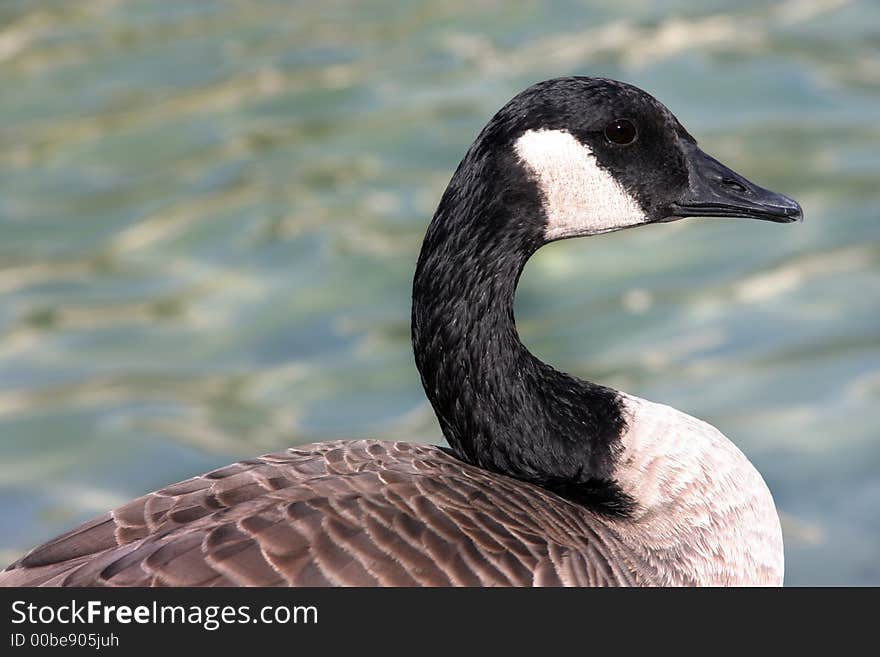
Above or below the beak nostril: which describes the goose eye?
above

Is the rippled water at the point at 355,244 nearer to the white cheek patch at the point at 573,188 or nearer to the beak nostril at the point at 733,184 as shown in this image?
the beak nostril at the point at 733,184

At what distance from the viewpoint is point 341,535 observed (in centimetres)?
412

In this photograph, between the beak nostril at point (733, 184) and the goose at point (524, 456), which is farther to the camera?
the beak nostril at point (733, 184)

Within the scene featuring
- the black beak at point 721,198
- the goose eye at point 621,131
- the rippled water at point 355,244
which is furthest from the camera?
the rippled water at point 355,244

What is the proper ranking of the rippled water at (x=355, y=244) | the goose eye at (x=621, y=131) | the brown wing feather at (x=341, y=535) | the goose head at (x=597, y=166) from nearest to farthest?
the brown wing feather at (x=341, y=535) < the goose head at (x=597, y=166) < the goose eye at (x=621, y=131) < the rippled water at (x=355, y=244)

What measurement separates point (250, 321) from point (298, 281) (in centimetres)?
44

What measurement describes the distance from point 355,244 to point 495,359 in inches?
168

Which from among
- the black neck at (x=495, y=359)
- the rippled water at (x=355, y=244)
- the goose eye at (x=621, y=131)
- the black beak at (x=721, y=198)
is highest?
the rippled water at (x=355, y=244)

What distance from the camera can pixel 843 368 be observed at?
7.69 meters

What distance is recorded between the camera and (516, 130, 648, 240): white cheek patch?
183 inches

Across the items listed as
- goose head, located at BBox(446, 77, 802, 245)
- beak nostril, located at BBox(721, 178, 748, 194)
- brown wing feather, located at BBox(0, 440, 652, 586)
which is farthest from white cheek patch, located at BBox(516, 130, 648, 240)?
brown wing feather, located at BBox(0, 440, 652, 586)

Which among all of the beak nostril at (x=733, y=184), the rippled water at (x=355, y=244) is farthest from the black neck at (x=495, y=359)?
the rippled water at (x=355, y=244)

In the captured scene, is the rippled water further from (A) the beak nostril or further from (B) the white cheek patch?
(B) the white cheek patch

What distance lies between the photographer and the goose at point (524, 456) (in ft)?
13.9
